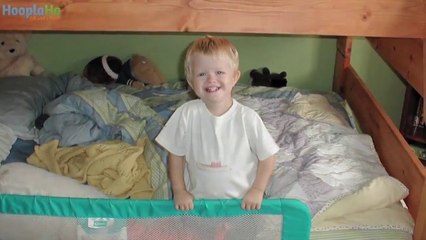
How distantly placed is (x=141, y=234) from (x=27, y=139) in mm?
714

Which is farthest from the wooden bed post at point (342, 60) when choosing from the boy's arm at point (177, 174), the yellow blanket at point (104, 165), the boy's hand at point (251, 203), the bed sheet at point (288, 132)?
the boy's hand at point (251, 203)

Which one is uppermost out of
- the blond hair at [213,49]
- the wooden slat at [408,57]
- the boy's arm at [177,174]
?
the blond hair at [213,49]

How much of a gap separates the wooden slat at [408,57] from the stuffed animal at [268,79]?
0.55 metres

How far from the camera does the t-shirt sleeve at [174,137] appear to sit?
3.80ft

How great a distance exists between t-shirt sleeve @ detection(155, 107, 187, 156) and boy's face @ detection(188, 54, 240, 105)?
0.10 m

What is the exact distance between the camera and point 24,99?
1731 millimetres

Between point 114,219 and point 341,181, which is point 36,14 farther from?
point 341,181

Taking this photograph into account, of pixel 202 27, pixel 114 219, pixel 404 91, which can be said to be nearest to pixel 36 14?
pixel 202 27

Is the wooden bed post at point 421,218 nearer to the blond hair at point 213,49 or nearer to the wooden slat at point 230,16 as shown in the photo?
the wooden slat at point 230,16

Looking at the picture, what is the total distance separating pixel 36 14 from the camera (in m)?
1.10

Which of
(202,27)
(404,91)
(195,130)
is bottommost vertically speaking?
(404,91)

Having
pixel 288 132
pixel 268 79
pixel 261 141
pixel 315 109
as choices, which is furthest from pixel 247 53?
pixel 261 141

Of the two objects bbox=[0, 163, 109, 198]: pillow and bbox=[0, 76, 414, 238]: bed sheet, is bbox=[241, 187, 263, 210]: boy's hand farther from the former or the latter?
bbox=[0, 163, 109, 198]: pillow

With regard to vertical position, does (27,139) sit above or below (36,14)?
below
